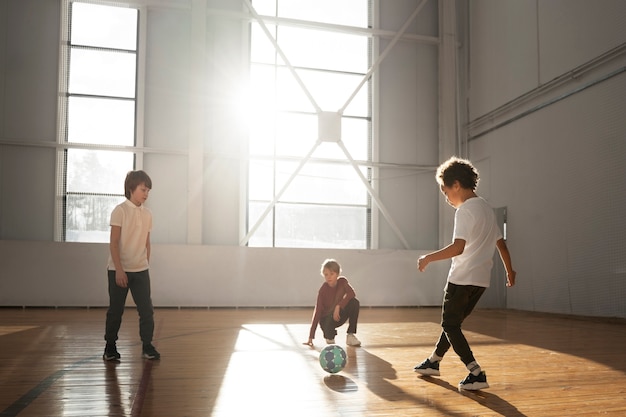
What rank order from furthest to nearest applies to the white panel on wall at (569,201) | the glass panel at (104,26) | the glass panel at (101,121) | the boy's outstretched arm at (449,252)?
1. the glass panel at (104,26)
2. the glass panel at (101,121)
3. the white panel on wall at (569,201)
4. the boy's outstretched arm at (449,252)

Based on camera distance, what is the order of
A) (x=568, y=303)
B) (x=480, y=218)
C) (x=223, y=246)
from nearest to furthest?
(x=480, y=218) < (x=568, y=303) < (x=223, y=246)

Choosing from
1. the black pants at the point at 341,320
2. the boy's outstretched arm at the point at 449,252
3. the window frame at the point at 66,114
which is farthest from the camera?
the window frame at the point at 66,114

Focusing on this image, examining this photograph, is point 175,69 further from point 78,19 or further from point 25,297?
point 25,297

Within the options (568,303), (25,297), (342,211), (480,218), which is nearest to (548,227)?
(568,303)

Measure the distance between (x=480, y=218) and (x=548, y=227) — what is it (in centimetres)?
708

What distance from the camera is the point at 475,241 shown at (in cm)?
313

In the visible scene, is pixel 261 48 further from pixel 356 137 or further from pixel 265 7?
pixel 356 137

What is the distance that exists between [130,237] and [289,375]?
1545 millimetres

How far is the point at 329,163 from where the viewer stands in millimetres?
11664

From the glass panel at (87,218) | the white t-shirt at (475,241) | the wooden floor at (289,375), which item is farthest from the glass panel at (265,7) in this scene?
the white t-shirt at (475,241)

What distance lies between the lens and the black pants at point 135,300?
3.97 meters

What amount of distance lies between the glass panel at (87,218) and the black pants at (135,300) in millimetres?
6886

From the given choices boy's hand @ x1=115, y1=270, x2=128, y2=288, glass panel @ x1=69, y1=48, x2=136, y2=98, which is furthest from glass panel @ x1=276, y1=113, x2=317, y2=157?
boy's hand @ x1=115, y1=270, x2=128, y2=288

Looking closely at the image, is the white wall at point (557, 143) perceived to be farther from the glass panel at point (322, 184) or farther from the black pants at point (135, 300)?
the black pants at point (135, 300)
